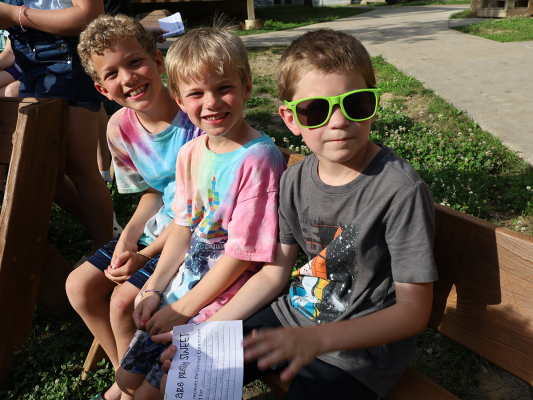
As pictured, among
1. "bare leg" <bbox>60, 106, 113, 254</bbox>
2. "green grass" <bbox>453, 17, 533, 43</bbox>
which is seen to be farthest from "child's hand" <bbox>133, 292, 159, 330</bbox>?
"green grass" <bbox>453, 17, 533, 43</bbox>

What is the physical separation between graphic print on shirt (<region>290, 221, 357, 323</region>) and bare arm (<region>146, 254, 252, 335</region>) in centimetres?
27

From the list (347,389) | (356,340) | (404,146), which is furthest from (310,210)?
(404,146)

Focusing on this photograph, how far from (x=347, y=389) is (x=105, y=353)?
5.10ft

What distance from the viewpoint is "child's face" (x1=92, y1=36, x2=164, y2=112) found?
210 cm

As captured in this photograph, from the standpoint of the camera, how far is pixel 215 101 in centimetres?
176

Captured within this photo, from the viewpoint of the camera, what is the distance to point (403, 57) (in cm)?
737

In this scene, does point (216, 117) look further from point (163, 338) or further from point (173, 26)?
point (173, 26)

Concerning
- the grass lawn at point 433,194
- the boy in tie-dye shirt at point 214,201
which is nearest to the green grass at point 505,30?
the grass lawn at point 433,194

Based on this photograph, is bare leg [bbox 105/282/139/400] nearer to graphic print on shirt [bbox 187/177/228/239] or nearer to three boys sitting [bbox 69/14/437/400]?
three boys sitting [bbox 69/14/437/400]

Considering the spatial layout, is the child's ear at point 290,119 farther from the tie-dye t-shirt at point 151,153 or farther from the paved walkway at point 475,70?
the paved walkway at point 475,70

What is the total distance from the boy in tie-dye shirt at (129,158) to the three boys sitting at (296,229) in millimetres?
20

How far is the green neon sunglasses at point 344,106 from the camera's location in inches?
55.2

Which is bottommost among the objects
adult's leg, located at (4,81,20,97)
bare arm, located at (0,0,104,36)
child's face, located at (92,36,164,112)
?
adult's leg, located at (4,81,20,97)

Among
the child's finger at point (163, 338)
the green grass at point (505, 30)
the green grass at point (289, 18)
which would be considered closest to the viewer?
the child's finger at point (163, 338)
